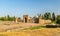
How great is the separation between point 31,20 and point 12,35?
98.5ft

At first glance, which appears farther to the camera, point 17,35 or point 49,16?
point 49,16

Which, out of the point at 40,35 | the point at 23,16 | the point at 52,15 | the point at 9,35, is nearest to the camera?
the point at 9,35

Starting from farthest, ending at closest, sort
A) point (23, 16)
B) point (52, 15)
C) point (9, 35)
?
1. point (52, 15)
2. point (23, 16)
3. point (9, 35)

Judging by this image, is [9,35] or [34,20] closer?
[9,35]

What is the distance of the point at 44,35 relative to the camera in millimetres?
15258

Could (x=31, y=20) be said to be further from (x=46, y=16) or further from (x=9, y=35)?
(x=9, y=35)

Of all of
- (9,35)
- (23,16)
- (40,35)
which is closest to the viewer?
(9,35)

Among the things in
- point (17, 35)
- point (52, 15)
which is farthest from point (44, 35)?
point (52, 15)

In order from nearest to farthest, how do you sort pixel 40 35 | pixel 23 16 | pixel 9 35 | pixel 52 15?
pixel 9 35 → pixel 40 35 → pixel 23 16 → pixel 52 15

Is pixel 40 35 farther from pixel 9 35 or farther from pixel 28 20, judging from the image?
pixel 28 20

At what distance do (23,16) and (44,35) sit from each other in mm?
27501

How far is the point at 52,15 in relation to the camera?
66812 millimetres

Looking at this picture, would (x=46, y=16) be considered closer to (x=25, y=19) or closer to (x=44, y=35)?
(x=25, y=19)

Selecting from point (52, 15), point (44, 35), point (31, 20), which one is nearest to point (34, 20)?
point (31, 20)
